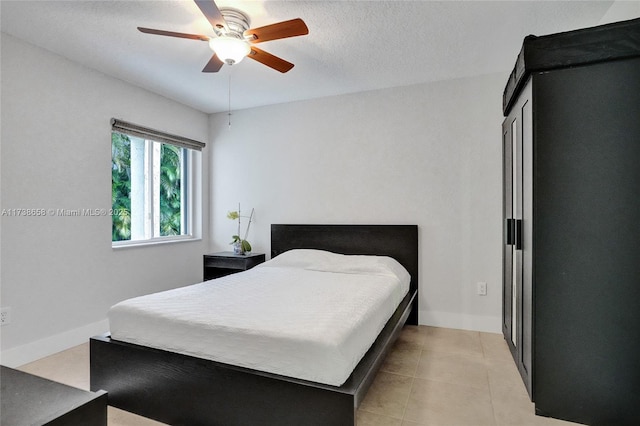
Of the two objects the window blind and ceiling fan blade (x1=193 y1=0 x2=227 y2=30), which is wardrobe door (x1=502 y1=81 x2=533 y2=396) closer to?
ceiling fan blade (x1=193 y1=0 x2=227 y2=30)

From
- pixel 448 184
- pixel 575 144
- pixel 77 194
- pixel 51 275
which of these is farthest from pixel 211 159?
pixel 575 144

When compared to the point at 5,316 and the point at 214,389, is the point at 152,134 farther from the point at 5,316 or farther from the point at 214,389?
the point at 214,389

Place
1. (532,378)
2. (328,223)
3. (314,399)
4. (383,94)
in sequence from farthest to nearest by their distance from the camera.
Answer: (328,223) → (383,94) → (532,378) → (314,399)

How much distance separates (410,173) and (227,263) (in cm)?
219

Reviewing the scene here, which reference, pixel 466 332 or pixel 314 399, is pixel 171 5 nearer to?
pixel 314 399

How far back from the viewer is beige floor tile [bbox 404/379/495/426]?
5.88 feet

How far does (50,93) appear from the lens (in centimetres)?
271

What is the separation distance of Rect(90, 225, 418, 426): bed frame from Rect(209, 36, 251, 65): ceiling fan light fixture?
1.71m

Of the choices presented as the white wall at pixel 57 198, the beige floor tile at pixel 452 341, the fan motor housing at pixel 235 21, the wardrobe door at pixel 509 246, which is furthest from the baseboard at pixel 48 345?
the wardrobe door at pixel 509 246

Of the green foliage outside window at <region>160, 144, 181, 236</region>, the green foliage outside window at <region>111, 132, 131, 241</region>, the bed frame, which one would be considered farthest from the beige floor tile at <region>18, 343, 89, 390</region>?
the green foliage outside window at <region>160, 144, 181, 236</region>

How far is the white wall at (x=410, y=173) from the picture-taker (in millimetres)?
3150

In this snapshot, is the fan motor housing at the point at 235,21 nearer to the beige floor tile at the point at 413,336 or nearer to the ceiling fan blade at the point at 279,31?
the ceiling fan blade at the point at 279,31

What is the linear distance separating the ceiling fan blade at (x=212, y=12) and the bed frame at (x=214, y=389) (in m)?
1.75

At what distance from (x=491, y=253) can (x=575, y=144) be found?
1.65 m
